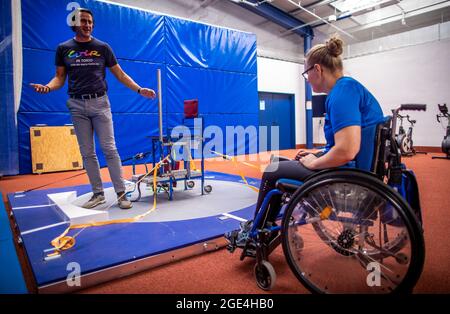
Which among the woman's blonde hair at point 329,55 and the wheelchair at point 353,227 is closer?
the wheelchair at point 353,227

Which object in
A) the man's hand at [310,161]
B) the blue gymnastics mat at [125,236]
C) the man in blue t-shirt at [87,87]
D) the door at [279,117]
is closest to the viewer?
the man's hand at [310,161]

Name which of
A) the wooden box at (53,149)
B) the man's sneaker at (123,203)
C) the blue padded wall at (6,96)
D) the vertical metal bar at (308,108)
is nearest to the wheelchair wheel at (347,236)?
the man's sneaker at (123,203)

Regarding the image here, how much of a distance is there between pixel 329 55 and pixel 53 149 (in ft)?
17.2

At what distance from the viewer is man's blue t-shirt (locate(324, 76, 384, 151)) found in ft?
3.69

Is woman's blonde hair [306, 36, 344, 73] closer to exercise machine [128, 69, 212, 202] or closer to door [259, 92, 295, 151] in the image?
exercise machine [128, 69, 212, 202]

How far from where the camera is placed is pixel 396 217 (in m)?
1.05

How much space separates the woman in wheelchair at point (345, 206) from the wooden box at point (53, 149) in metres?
4.92

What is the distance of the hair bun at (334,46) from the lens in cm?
125

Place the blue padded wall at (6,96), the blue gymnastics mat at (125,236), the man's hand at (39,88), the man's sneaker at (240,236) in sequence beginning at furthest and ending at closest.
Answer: the blue padded wall at (6,96) → the man's hand at (39,88) → the man's sneaker at (240,236) → the blue gymnastics mat at (125,236)

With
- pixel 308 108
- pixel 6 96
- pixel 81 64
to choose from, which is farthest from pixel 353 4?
pixel 6 96

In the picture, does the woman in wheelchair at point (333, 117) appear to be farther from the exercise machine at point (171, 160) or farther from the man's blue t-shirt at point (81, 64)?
the man's blue t-shirt at point (81, 64)

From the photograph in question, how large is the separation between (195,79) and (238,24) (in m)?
2.90

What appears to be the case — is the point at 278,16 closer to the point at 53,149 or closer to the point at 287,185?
the point at 53,149

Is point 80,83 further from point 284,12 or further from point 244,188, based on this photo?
point 284,12
